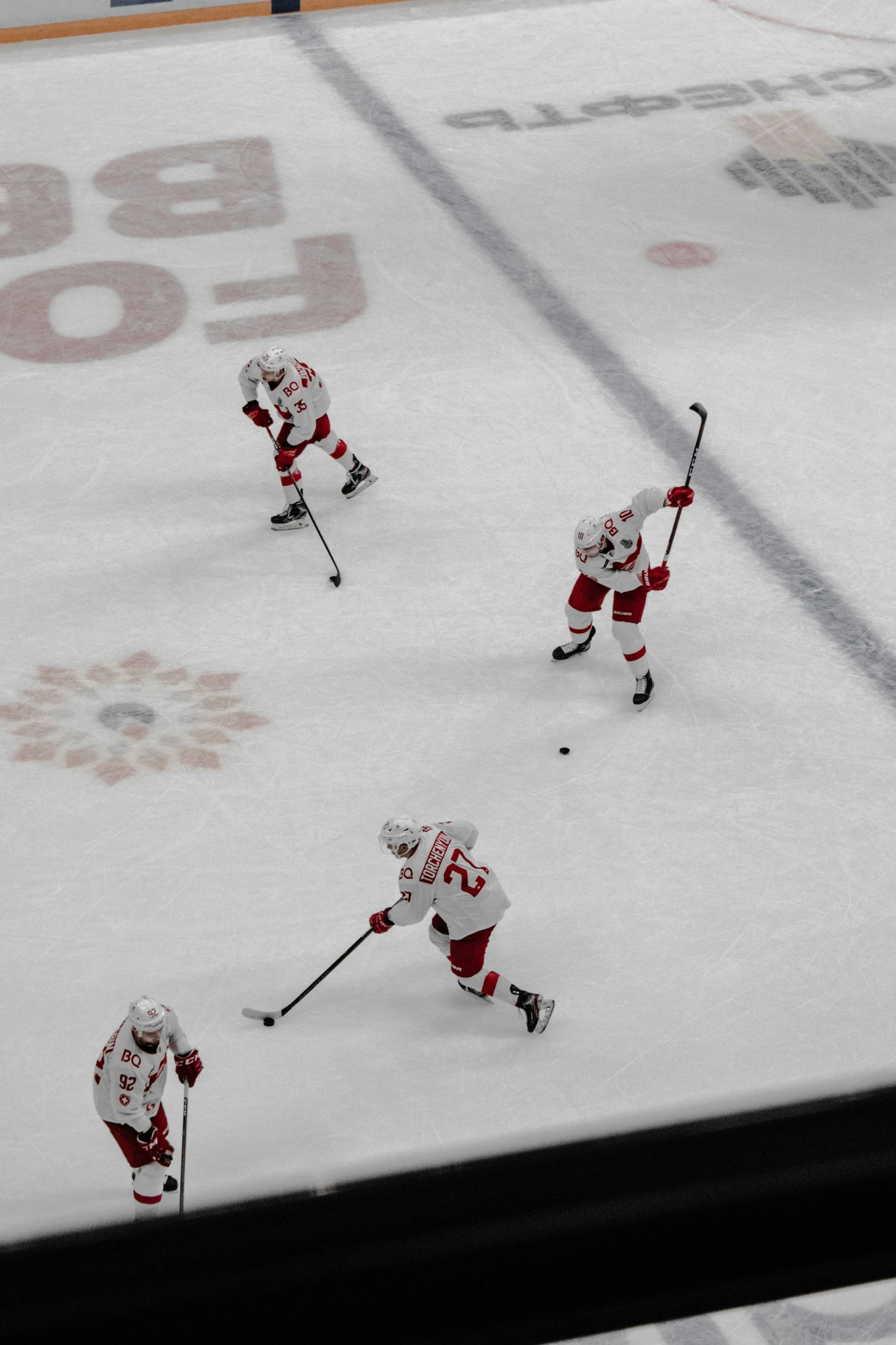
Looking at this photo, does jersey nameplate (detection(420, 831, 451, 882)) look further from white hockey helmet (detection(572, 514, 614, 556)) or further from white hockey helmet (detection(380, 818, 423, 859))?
white hockey helmet (detection(572, 514, 614, 556))

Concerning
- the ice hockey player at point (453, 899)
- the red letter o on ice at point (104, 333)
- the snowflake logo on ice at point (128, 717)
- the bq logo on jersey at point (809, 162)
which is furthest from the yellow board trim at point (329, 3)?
Answer: the ice hockey player at point (453, 899)

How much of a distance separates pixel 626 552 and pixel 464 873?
1.40 metres

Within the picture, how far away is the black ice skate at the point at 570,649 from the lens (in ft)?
16.4

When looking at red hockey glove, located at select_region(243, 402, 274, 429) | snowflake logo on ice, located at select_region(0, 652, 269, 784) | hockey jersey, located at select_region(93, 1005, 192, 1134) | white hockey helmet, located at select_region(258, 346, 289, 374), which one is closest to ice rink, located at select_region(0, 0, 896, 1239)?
snowflake logo on ice, located at select_region(0, 652, 269, 784)

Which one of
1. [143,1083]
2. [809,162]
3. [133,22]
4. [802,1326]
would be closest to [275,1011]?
[143,1083]

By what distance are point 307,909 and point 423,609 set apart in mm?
1486

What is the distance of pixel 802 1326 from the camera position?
3.05 m

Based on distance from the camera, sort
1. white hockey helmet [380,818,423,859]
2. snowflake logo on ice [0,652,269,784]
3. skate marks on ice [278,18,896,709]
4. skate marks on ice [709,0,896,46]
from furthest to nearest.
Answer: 1. skate marks on ice [709,0,896,46]
2. skate marks on ice [278,18,896,709]
3. snowflake logo on ice [0,652,269,784]
4. white hockey helmet [380,818,423,859]

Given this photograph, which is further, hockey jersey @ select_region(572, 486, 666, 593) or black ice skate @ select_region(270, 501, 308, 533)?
black ice skate @ select_region(270, 501, 308, 533)

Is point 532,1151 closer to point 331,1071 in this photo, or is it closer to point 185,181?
point 331,1071

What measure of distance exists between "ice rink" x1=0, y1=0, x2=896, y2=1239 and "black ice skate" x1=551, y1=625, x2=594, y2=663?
0.05 meters

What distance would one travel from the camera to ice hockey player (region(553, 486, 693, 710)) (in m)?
4.46

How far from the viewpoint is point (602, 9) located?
9914mm

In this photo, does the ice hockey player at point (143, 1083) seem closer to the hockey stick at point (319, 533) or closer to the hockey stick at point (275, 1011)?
the hockey stick at point (275, 1011)
